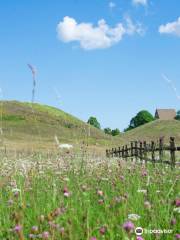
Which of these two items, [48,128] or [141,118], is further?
[141,118]

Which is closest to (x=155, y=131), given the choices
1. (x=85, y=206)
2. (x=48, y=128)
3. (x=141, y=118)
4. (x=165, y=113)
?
(x=48, y=128)

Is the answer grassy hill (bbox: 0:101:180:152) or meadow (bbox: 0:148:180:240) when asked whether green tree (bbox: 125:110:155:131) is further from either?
meadow (bbox: 0:148:180:240)

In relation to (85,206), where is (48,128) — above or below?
above

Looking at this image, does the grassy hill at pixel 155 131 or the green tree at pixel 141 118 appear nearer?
the grassy hill at pixel 155 131

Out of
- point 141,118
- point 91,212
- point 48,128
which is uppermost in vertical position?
point 141,118

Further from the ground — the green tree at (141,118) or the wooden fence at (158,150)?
the green tree at (141,118)

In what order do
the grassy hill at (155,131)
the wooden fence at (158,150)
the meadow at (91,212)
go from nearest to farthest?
the meadow at (91,212), the wooden fence at (158,150), the grassy hill at (155,131)

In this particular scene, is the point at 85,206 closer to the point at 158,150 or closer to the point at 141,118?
the point at 158,150

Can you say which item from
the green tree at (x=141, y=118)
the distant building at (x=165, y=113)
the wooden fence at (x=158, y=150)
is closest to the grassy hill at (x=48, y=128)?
the wooden fence at (x=158, y=150)

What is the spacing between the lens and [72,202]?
18.6 feet

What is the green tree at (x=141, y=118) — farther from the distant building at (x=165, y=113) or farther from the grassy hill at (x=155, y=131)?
the grassy hill at (x=155, y=131)

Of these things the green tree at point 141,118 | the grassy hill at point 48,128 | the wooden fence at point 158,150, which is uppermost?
the green tree at point 141,118

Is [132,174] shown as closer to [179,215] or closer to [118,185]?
[118,185]

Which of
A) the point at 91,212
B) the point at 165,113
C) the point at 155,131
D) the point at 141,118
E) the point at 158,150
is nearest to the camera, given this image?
the point at 91,212
